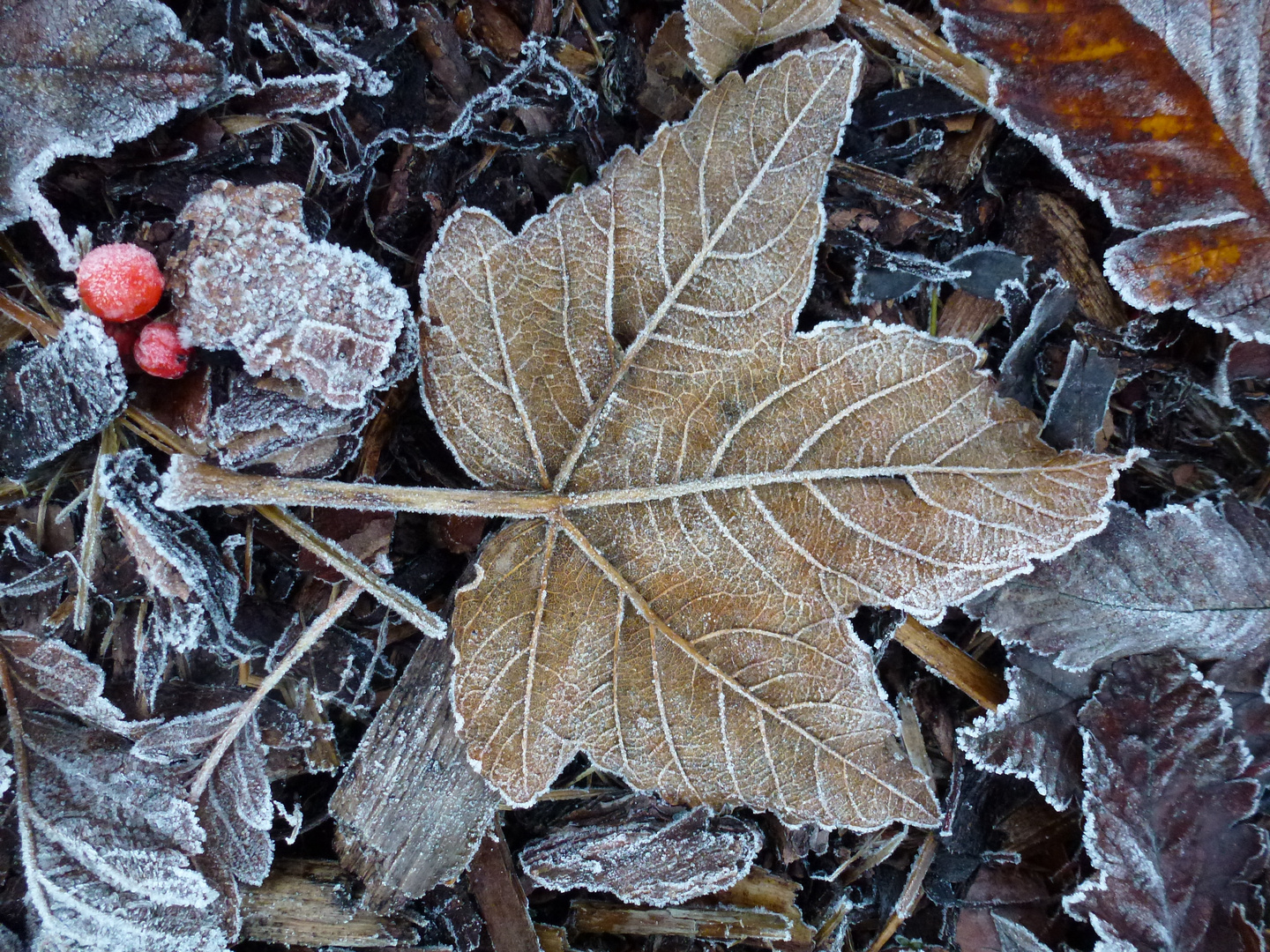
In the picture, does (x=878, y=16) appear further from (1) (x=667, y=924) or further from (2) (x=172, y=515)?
(1) (x=667, y=924)

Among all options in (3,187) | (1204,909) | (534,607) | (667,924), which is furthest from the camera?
(667,924)

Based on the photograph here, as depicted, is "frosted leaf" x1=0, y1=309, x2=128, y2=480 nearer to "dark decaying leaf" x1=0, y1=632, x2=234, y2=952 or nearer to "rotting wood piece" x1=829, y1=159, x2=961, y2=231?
"dark decaying leaf" x1=0, y1=632, x2=234, y2=952

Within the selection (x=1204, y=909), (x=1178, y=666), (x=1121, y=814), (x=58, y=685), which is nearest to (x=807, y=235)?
(x=1178, y=666)

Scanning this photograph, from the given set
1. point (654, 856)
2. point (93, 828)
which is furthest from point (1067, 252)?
point (93, 828)

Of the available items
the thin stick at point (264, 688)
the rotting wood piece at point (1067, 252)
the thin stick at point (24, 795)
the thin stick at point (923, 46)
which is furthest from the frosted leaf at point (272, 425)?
the rotting wood piece at point (1067, 252)

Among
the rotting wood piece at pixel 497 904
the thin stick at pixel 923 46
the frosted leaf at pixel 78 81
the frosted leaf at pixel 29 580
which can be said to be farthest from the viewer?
the rotting wood piece at pixel 497 904

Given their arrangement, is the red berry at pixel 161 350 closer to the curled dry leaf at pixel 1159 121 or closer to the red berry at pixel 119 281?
the red berry at pixel 119 281

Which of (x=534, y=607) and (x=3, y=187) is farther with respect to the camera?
(x=534, y=607)
